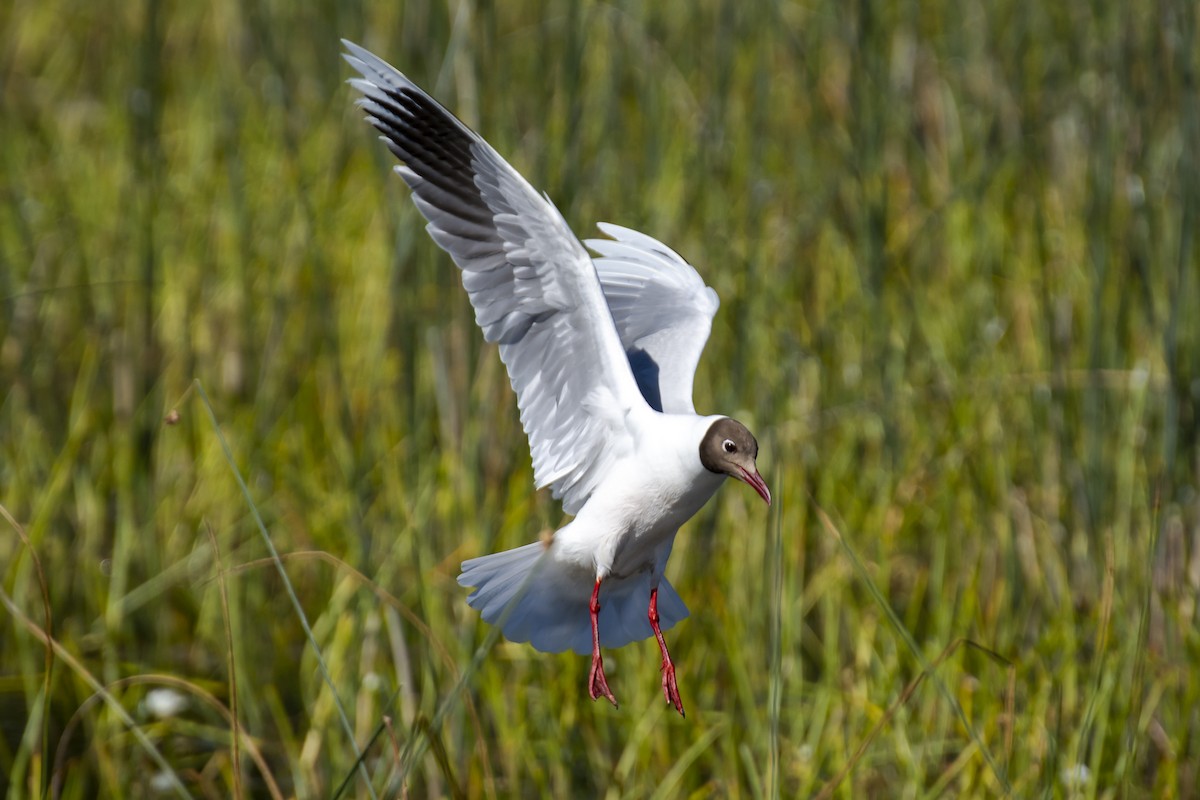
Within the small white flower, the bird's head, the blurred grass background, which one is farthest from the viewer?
the small white flower

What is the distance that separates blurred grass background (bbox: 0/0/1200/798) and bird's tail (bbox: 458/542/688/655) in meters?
0.24

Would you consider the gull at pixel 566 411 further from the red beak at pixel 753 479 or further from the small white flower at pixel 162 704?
the small white flower at pixel 162 704

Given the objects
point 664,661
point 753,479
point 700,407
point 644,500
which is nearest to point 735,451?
point 753,479

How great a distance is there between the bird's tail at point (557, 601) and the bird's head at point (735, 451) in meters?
0.47

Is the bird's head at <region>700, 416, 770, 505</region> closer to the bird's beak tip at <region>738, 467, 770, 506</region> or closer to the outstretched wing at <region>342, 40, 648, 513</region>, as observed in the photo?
the bird's beak tip at <region>738, 467, 770, 506</region>

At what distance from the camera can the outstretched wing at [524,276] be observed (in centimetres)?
252

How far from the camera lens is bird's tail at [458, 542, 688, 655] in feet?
9.15

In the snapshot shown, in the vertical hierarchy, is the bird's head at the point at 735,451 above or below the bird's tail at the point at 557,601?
above

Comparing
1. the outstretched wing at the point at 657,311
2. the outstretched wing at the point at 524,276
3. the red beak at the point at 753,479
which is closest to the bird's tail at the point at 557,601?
the outstretched wing at the point at 524,276

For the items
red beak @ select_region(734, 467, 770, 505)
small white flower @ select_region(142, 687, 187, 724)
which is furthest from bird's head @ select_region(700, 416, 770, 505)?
small white flower @ select_region(142, 687, 187, 724)

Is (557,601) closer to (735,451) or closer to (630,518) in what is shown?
(630,518)

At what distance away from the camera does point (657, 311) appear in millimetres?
3064

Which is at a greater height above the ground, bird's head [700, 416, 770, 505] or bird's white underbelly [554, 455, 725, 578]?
bird's head [700, 416, 770, 505]

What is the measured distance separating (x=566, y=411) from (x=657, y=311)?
388 millimetres
